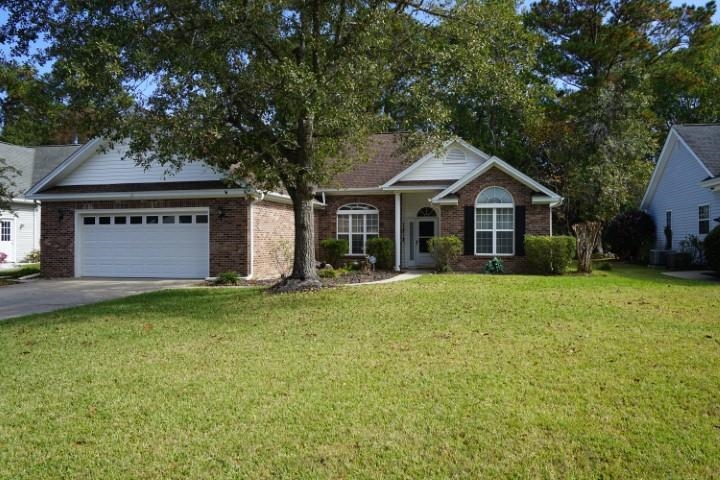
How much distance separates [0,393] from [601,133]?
24.0 meters

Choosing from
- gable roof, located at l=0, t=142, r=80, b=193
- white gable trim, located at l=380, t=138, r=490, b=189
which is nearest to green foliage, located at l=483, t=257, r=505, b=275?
white gable trim, located at l=380, t=138, r=490, b=189

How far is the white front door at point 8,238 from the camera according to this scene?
80.6 feet

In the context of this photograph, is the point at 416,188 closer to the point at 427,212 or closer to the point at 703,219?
the point at 427,212

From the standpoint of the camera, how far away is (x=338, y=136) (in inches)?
492

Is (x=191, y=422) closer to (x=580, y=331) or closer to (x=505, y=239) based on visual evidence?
(x=580, y=331)

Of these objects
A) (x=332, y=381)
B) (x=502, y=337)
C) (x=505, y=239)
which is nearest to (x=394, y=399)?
(x=332, y=381)

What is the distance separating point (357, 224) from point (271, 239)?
149 inches

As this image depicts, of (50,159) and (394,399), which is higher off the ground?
(50,159)

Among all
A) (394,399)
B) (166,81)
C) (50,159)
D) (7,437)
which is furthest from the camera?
(50,159)

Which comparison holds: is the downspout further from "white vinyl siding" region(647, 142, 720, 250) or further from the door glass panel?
"white vinyl siding" region(647, 142, 720, 250)

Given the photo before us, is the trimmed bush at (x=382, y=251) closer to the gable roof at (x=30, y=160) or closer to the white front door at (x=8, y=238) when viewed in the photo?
the white front door at (x=8, y=238)

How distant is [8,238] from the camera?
81.9 feet

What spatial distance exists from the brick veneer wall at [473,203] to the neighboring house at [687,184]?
5961 millimetres

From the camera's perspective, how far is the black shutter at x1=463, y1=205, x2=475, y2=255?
18.2 meters
